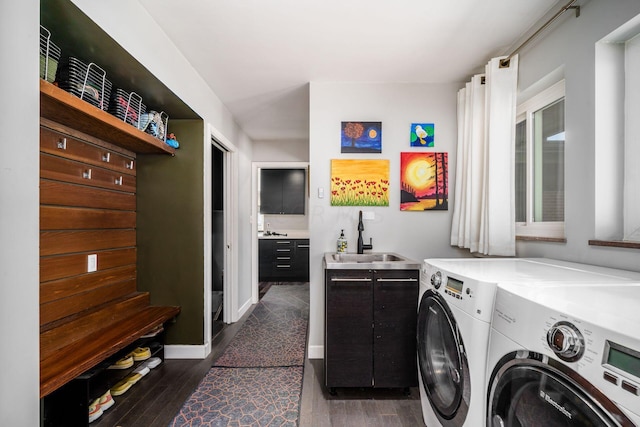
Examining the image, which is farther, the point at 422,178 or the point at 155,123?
the point at 422,178

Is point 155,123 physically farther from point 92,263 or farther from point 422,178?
point 422,178

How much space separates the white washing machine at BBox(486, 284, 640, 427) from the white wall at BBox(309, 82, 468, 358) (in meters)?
1.57

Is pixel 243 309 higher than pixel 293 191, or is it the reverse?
pixel 293 191

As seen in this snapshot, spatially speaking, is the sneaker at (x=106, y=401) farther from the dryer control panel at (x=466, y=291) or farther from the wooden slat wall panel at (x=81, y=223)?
the dryer control panel at (x=466, y=291)

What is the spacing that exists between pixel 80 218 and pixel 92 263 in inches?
12.8

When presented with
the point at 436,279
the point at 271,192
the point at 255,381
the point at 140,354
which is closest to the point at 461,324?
the point at 436,279

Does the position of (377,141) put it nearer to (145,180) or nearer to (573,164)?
(573,164)

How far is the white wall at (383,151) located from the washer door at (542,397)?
1662 millimetres

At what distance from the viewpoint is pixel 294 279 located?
5.60 meters

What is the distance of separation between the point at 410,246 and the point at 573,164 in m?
1.30

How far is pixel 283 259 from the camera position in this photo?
5602mm

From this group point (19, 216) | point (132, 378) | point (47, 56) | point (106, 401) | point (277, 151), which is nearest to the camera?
point (19, 216)

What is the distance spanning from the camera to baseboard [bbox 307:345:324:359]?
2.60 metres

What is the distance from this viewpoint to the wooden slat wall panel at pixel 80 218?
1.66m
